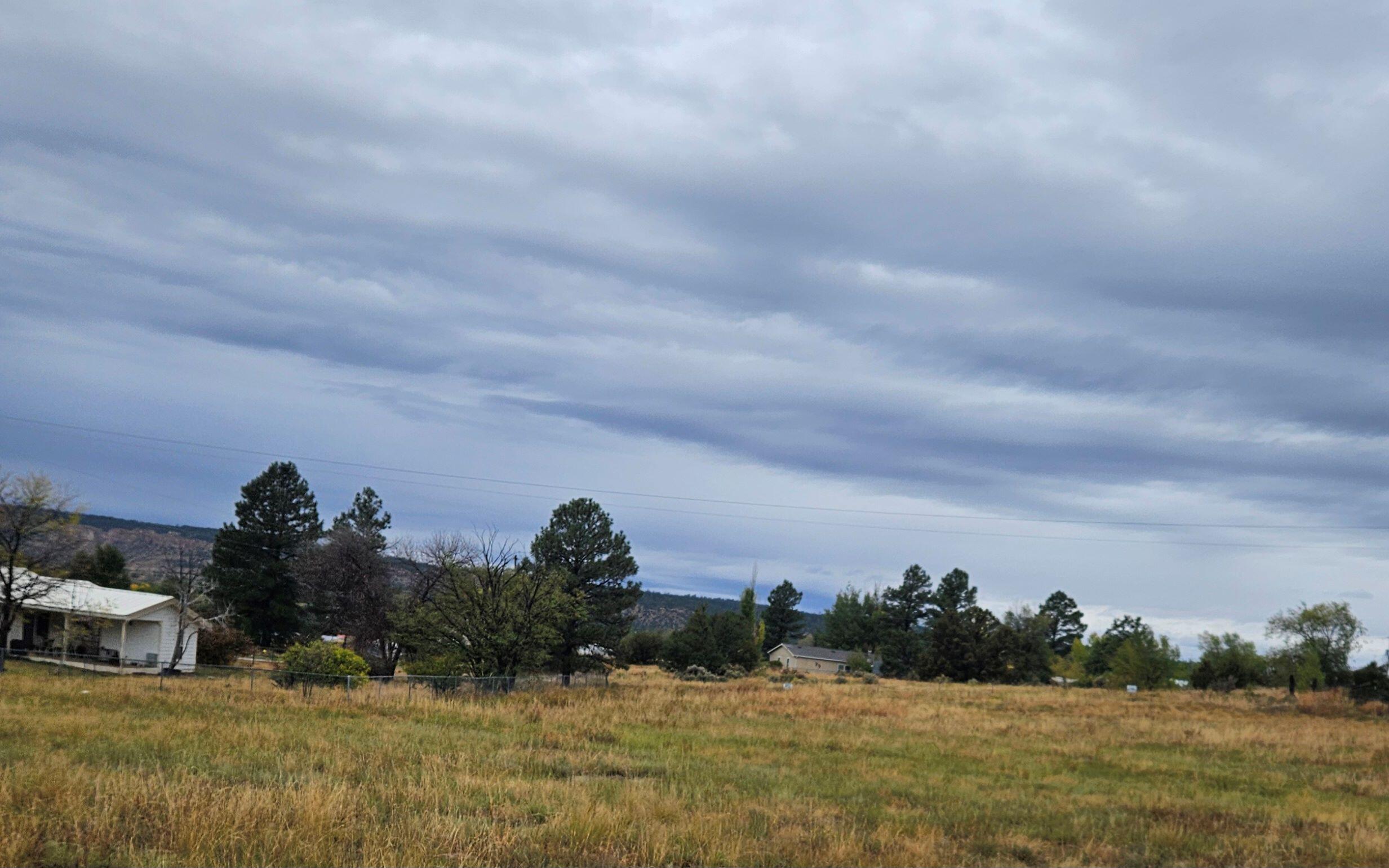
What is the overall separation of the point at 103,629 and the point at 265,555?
1822 cm

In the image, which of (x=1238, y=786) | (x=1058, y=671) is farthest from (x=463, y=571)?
(x=1058, y=671)

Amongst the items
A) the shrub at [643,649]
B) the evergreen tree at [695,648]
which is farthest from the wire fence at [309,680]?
the shrub at [643,649]

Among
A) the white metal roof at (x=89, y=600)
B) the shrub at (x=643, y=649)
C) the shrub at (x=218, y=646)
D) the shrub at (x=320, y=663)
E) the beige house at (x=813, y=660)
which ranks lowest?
the beige house at (x=813, y=660)

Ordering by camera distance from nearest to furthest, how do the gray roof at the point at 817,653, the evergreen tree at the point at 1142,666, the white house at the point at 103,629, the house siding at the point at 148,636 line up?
the white house at the point at 103,629 < the house siding at the point at 148,636 < the evergreen tree at the point at 1142,666 < the gray roof at the point at 817,653

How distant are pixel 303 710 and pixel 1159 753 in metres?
24.2

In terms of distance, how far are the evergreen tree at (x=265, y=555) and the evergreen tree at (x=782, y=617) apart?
267 ft

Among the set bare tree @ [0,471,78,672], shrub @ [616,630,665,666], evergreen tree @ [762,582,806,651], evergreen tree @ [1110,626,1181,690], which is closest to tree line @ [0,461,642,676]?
bare tree @ [0,471,78,672]

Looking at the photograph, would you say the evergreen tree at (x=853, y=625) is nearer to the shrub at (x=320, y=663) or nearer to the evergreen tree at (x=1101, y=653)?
the evergreen tree at (x=1101, y=653)

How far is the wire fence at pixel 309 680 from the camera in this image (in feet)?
110

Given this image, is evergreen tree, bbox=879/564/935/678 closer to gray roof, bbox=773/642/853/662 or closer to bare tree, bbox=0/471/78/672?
gray roof, bbox=773/642/853/662

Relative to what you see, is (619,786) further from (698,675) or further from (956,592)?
(956,592)

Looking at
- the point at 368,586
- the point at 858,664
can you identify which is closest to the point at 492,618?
the point at 368,586

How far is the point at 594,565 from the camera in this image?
66625 mm

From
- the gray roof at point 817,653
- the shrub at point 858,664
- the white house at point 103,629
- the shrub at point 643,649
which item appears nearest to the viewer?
the white house at point 103,629
